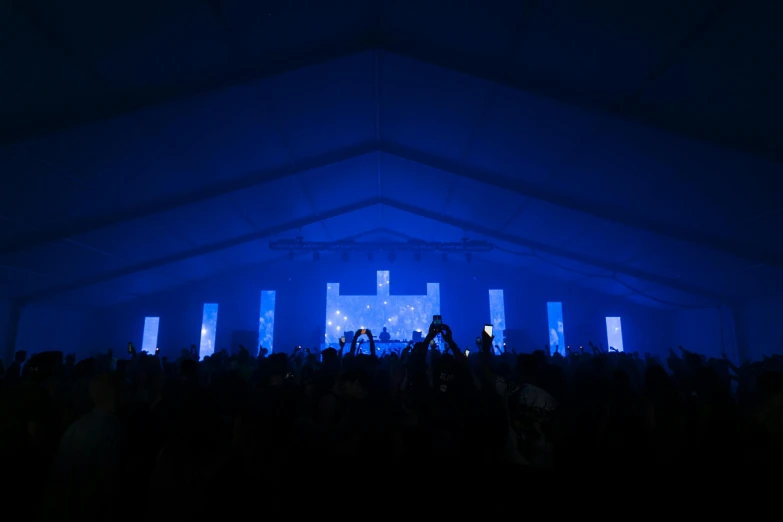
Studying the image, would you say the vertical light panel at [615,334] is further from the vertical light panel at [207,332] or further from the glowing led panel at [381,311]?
the vertical light panel at [207,332]

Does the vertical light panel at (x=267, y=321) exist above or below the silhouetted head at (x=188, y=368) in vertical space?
above

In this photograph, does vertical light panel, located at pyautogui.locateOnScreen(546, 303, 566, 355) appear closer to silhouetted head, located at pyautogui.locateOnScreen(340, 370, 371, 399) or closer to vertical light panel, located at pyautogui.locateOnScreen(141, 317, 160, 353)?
vertical light panel, located at pyautogui.locateOnScreen(141, 317, 160, 353)

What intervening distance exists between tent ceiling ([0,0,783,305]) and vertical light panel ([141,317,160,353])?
558 cm

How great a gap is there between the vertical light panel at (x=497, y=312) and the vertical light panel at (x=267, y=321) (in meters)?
9.85

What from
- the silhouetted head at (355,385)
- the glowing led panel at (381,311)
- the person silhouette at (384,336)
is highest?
the glowing led panel at (381,311)

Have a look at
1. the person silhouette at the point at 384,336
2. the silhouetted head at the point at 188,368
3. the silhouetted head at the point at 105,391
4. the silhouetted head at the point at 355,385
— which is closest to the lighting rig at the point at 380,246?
the person silhouette at the point at 384,336

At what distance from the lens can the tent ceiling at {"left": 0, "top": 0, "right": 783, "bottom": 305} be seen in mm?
6141

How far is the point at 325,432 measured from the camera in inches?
148

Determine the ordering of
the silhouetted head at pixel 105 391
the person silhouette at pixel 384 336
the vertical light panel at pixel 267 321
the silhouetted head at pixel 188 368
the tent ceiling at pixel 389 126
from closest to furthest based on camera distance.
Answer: the silhouetted head at pixel 105 391, the silhouetted head at pixel 188 368, the tent ceiling at pixel 389 126, the person silhouette at pixel 384 336, the vertical light panel at pixel 267 321

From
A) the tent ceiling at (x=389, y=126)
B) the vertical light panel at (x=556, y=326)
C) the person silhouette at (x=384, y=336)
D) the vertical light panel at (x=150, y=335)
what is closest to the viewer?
the tent ceiling at (x=389, y=126)

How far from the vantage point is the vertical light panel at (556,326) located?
20188mm

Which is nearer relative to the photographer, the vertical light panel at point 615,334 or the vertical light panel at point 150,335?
the vertical light panel at point 150,335

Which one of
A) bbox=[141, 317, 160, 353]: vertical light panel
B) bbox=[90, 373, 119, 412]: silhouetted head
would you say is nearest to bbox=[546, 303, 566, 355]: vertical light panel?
bbox=[141, 317, 160, 353]: vertical light panel

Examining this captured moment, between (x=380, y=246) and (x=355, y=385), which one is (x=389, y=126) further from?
(x=355, y=385)
